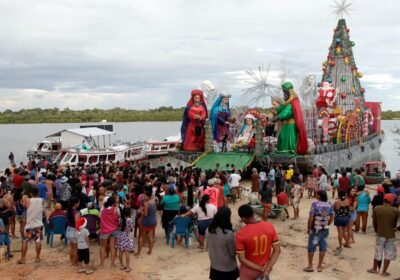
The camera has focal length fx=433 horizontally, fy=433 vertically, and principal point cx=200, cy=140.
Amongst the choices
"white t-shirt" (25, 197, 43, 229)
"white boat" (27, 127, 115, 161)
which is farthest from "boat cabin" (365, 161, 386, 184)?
"white boat" (27, 127, 115, 161)

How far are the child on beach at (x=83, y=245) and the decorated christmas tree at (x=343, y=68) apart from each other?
82.4 ft

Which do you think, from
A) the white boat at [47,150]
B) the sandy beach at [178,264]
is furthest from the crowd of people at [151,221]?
the white boat at [47,150]

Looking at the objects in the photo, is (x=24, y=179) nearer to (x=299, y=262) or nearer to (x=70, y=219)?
(x=70, y=219)

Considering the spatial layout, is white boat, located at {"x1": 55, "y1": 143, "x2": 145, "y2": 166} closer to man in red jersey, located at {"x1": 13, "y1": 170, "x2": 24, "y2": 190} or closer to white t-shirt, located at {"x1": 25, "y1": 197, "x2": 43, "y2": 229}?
man in red jersey, located at {"x1": 13, "y1": 170, "x2": 24, "y2": 190}

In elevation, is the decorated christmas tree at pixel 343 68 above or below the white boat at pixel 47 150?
above

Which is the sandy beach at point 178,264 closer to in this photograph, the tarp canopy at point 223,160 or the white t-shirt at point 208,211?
the white t-shirt at point 208,211

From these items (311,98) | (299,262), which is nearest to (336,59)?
(311,98)

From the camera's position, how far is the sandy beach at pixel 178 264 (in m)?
7.34

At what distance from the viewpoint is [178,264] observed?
7.89 meters

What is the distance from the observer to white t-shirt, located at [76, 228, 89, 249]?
287 inches

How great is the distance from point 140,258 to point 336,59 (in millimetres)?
25390

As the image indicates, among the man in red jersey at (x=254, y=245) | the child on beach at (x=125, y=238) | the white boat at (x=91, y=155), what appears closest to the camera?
the man in red jersey at (x=254, y=245)

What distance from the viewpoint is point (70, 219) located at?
7.44 meters

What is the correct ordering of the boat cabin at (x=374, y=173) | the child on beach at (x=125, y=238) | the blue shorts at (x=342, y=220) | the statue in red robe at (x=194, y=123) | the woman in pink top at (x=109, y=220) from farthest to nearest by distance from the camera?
the statue in red robe at (x=194, y=123) < the boat cabin at (x=374, y=173) < the blue shorts at (x=342, y=220) < the child on beach at (x=125, y=238) < the woman in pink top at (x=109, y=220)
